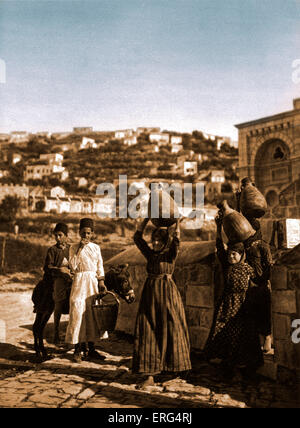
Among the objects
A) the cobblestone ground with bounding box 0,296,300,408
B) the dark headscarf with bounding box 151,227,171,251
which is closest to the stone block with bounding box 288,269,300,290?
the cobblestone ground with bounding box 0,296,300,408

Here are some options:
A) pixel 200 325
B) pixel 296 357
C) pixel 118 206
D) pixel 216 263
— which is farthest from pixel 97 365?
pixel 118 206

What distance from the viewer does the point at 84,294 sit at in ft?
16.5

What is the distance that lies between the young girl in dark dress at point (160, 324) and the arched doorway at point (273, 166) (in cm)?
1872

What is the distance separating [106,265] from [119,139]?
398ft

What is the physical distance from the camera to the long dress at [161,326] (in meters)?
3.80

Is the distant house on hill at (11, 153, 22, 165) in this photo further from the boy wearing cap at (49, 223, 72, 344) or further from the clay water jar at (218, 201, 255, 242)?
the clay water jar at (218, 201, 255, 242)

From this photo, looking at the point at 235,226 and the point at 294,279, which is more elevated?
the point at 235,226

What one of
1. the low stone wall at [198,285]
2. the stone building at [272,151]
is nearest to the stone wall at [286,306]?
the low stone wall at [198,285]

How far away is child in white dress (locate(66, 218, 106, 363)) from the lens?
4.93m

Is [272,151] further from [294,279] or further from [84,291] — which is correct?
[294,279]

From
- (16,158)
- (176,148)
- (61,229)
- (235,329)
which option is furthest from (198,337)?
(176,148)

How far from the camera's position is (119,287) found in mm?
5238

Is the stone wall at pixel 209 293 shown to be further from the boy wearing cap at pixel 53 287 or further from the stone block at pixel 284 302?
the boy wearing cap at pixel 53 287

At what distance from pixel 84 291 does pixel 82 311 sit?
0.84 ft
